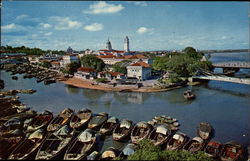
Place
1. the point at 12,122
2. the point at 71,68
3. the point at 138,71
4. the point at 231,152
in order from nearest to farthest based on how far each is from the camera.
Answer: the point at 231,152
the point at 12,122
the point at 138,71
the point at 71,68

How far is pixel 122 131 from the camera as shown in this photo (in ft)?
44.4

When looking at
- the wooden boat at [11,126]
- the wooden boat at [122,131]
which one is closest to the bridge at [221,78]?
the wooden boat at [122,131]

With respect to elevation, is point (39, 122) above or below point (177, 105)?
above

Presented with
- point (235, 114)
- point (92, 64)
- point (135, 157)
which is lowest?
point (235, 114)

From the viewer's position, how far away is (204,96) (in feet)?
83.3

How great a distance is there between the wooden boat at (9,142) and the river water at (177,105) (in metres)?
6.03

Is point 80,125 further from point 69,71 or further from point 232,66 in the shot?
point 232,66

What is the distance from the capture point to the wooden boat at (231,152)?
395 inches

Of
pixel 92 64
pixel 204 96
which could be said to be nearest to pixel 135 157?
pixel 204 96

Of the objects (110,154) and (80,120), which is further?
(80,120)

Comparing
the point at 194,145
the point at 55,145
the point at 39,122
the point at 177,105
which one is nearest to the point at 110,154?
the point at 55,145

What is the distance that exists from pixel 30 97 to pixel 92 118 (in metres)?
15.0

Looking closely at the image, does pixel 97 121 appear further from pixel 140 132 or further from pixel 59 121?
pixel 140 132

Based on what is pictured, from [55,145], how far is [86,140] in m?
2.11
